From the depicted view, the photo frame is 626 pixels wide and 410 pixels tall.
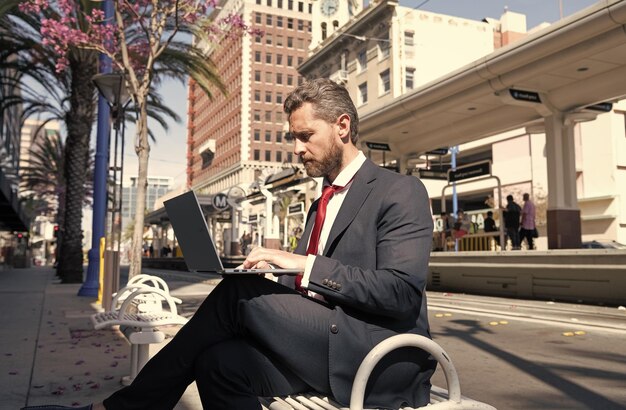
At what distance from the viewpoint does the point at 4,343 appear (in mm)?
6156

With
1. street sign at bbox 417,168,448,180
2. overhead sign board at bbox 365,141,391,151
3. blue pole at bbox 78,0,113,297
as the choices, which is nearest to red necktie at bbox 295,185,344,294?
blue pole at bbox 78,0,113,297

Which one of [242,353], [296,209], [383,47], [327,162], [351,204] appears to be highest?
[383,47]

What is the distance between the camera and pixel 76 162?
54.4 ft

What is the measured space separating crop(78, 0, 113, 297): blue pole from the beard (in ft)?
33.8

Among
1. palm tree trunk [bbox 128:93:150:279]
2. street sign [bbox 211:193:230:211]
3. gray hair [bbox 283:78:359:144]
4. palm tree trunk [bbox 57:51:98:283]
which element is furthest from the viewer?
street sign [bbox 211:193:230:211]

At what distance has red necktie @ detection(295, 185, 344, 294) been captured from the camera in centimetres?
223

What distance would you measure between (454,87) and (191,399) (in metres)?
12.1

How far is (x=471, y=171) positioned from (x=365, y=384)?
596 inches

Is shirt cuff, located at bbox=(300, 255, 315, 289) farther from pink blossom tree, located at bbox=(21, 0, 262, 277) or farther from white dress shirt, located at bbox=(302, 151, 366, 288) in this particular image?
pink blossom tree, located at bbox=(21, 0, 262, 277)

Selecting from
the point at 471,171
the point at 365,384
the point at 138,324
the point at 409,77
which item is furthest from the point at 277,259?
the point at 409,77

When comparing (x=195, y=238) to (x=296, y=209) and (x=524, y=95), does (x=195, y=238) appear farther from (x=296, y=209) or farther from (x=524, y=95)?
(x=296, y=209)

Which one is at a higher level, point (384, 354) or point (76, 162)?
point (76, 162)

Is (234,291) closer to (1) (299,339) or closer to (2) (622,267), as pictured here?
(1) (299,339)

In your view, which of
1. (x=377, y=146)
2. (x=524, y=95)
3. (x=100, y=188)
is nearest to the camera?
(x=100, y=188)
